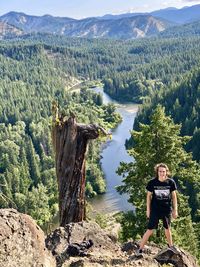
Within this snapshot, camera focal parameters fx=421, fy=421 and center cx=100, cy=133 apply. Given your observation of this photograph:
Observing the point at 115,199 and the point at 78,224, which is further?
the point at 115,199

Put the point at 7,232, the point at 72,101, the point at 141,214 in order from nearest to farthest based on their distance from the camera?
the point at 7,232, the point at 141,214, the point at 72,101

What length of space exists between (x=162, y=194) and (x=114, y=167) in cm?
8916

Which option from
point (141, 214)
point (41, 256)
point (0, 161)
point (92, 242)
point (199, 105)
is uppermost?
point (41, 256)

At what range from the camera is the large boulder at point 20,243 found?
38.4 ft

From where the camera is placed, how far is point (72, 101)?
200 metres

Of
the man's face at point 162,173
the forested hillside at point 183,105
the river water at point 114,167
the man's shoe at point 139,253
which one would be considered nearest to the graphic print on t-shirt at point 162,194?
the man's face at point 162,173

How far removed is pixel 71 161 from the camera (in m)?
16.7

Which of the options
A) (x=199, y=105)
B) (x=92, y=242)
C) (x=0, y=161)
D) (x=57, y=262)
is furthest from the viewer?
(x=199, y=105)

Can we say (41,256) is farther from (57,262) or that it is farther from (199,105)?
(199,105)

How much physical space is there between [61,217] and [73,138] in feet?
10.9

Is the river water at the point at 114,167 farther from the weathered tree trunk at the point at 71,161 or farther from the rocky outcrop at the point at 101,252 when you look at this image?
the rocky outcrop at the point at 101,252

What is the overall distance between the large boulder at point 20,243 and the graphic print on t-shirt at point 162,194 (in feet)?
13.1

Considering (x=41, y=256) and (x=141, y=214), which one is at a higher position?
(x=41, y=256)

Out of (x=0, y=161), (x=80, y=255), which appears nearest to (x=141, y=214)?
(x=80, y=255)
